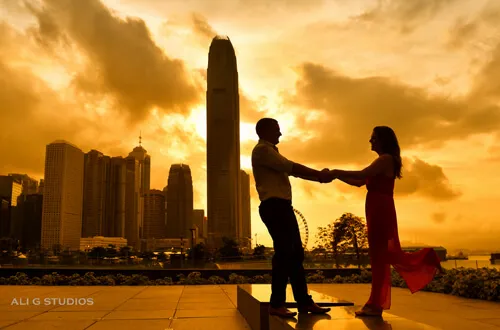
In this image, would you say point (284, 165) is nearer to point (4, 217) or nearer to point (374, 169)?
point (374, 169)

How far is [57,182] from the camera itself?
192 meters

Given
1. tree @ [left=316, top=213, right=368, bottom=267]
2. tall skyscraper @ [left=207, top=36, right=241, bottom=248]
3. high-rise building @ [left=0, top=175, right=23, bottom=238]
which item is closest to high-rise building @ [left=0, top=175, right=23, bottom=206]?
high-rise building @ [left=0, top=175, right=23, bottom=238]

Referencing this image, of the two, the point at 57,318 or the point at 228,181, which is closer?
the point at 57,318

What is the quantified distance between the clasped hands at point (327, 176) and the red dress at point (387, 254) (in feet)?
1.37

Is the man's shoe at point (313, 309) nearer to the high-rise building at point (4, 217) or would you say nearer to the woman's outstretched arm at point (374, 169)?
the woman's outstretched arm at point (374, 169)

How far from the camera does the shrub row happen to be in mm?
9875

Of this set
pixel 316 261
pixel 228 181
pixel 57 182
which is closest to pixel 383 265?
pixel 316 261

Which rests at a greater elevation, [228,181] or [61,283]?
[228,181]

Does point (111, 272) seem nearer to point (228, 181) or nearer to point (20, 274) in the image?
point (20, 274)

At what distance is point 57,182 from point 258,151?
204 m

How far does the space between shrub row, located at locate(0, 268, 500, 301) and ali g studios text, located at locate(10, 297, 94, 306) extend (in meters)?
5.41

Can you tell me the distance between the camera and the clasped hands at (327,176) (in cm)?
489

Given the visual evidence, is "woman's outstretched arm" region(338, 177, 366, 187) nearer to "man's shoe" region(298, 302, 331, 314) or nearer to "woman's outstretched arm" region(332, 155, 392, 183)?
"woman's outstretched arm" region(332, 155, 392, 183)

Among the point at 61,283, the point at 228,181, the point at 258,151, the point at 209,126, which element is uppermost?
the point at 209,126
